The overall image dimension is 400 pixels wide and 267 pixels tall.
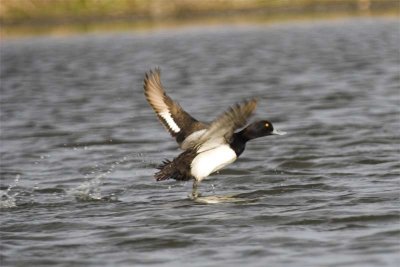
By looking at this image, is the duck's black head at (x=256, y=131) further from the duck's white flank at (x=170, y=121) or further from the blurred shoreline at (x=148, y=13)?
the blurred shoreline at (x=148, y=13)

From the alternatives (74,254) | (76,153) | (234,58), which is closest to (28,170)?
(76,153)

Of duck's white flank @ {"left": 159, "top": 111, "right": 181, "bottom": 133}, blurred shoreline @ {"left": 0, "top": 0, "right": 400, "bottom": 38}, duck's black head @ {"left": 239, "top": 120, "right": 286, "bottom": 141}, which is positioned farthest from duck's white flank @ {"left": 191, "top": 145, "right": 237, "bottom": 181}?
blurred shoreline @ {"left": 0, "top": 0, "right": 400, "bottom": 38}

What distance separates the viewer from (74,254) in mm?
9312

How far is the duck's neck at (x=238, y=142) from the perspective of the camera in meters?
11.3

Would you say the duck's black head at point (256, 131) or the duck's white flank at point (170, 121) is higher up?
the duck's white flank at point (170, 121)

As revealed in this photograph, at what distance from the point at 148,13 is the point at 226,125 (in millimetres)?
47747

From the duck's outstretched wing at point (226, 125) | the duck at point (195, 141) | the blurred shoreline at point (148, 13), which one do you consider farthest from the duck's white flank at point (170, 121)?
the blurred shoreline at point (148, 13)

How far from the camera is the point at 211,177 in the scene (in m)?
13.4

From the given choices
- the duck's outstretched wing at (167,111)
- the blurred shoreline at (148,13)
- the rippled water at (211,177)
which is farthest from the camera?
the blurred shoreline at (148,13)

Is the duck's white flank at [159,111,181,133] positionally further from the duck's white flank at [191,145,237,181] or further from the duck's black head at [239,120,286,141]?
the duck's black head at [239,120,286,141]

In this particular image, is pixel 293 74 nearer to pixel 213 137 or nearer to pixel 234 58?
pixel 234 58

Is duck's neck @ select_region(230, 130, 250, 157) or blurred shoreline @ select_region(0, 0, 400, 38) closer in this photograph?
duck's neck @ select_region(230, 130, 250, 157)

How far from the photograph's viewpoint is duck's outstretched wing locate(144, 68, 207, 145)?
11617mm

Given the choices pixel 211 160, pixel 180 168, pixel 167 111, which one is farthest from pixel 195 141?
pixel 167 111
